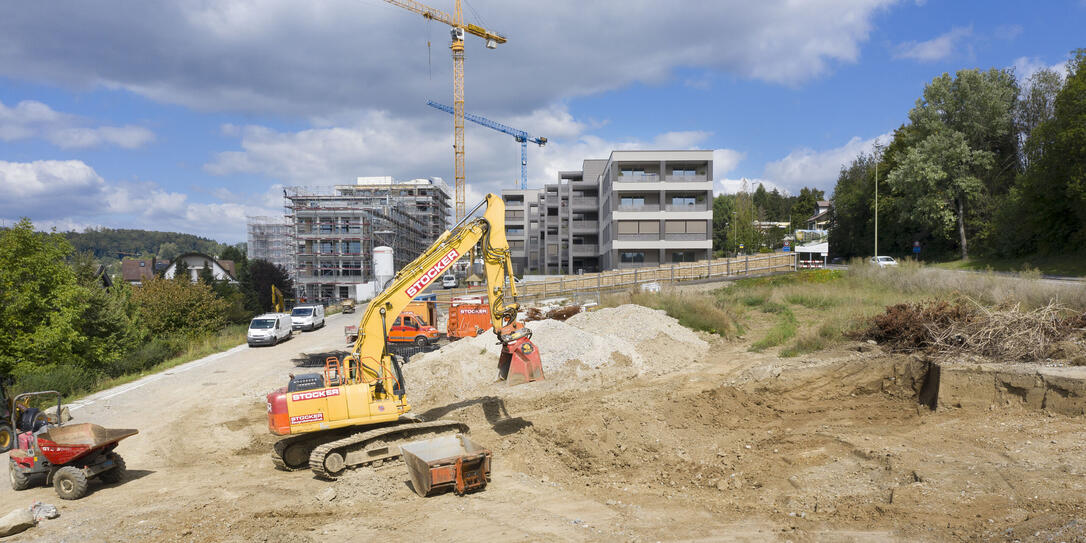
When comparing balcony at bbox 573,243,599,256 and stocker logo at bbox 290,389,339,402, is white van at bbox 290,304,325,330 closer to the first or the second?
stocker logo at bbox 290,389,339,402

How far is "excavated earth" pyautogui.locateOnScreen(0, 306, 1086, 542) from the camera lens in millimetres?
7312

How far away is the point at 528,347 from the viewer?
10.2m

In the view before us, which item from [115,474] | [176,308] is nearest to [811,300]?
[115,474]

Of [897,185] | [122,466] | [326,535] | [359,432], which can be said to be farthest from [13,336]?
[897,185]

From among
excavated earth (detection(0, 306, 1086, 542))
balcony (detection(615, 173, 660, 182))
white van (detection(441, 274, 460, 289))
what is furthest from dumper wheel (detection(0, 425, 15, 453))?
balcony (detection(615, 173, 660, 182))

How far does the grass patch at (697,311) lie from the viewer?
888 inches

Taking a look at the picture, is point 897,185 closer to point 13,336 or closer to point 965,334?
point 965,334

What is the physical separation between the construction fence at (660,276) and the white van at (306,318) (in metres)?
9.39

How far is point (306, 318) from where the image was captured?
3816 cm

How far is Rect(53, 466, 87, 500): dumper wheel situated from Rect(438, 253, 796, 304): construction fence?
100 ft

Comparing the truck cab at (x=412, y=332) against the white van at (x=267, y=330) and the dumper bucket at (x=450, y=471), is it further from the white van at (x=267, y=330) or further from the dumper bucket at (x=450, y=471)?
the dumper bucket at (x=450, y=471)

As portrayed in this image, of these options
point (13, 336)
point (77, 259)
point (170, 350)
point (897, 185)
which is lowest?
point (170, 350)

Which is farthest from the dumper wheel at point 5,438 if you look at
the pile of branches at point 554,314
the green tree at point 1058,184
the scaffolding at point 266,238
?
the scaffolding at point 266,238

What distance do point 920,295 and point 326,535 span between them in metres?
24.4
